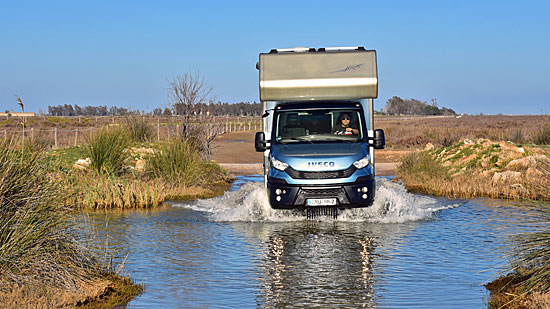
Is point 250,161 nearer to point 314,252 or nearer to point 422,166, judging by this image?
point 422,166

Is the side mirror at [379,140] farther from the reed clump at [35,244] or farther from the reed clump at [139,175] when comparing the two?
the reed clump at [35,244]

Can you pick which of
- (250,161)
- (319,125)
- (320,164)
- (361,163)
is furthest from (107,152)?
(250,161)

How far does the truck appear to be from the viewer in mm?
14555

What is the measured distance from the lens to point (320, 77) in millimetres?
16375

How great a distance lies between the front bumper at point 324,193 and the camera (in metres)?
14.5

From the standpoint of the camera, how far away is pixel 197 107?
26.7 meters

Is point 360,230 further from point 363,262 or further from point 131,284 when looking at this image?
point 131,284

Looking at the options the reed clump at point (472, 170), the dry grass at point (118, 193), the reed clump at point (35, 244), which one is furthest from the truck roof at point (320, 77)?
the reed clump at point (35, 244)

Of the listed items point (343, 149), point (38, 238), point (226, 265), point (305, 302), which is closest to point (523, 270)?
point (305, 302)

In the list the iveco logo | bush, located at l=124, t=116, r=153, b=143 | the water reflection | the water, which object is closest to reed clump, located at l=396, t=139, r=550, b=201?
the water

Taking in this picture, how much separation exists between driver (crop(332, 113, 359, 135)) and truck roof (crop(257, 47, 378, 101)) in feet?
2.67

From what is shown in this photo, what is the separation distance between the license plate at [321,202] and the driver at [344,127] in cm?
177

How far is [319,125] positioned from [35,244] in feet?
27.6

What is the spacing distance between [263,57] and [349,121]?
7.89 ft
